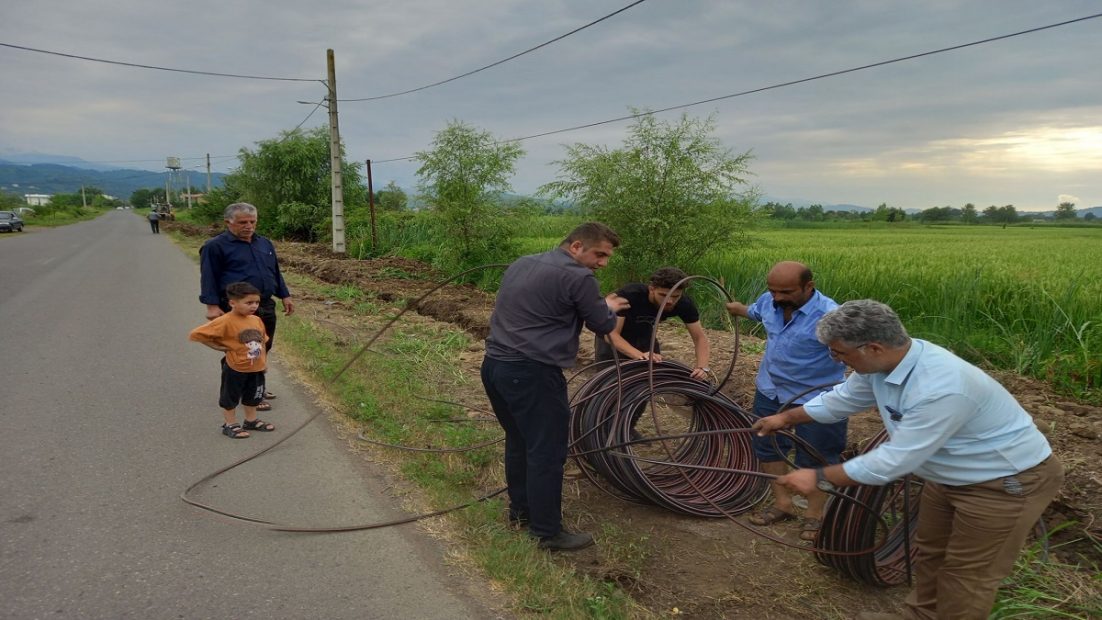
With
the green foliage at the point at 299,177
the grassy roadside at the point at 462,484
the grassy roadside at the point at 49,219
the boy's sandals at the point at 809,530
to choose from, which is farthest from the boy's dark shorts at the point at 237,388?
the grassy roadside at the point at 49,219

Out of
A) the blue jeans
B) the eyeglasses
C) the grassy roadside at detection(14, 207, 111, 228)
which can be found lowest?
the blue jeans

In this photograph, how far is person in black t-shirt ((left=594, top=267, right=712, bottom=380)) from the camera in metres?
4.73

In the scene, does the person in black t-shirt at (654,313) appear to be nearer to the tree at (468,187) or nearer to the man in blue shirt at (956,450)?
the man in blue shirt at (956,450)

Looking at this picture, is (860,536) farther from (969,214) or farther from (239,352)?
(969,214)

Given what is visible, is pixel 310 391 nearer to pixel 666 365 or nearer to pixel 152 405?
pixel 152 405

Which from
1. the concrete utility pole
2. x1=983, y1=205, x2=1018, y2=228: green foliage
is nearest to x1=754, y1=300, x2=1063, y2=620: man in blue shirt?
the concrete utility pole

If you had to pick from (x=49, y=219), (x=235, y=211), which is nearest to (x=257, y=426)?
(x=235, y=211)

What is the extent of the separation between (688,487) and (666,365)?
0.88 meters

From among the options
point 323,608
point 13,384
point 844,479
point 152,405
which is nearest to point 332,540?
point 323,608

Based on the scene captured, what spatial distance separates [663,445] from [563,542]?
1432 mm

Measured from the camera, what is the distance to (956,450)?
2.69m

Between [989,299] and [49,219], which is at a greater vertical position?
[49,219]

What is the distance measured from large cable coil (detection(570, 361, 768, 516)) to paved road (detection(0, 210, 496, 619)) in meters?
1.33

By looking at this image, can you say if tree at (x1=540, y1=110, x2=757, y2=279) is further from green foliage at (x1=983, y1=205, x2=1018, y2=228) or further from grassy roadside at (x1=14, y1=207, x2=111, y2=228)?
grassy roadside at (x1=14, y1=207, x2=111, y2=228)
